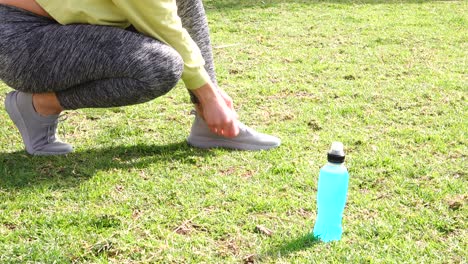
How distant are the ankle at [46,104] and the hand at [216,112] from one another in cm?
55

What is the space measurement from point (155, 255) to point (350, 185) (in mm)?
828

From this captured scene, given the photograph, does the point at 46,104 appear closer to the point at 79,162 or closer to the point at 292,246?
the point at 79,162

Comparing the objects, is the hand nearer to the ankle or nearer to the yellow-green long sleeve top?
the yellow-green long sleeve top

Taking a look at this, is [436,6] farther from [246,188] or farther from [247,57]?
[246,188]

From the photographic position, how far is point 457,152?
2783 millimetres

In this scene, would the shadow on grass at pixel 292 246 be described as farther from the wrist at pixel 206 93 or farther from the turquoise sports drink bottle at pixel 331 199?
the wrist at pixel 206 93

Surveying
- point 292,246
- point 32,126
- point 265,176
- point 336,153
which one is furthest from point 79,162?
point 336,153

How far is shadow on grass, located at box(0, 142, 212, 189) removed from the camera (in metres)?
2.49

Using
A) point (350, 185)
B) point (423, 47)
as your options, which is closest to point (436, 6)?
point (423, 47)

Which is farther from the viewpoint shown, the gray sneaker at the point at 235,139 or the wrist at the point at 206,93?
the gray sneaker at the point at 235,139

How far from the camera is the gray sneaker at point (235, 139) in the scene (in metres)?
2.79

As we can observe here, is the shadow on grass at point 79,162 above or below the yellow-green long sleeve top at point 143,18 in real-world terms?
below

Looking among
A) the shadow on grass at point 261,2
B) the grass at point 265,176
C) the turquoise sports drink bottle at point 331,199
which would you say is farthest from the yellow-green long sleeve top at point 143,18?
the shadow on grass at point 261,2

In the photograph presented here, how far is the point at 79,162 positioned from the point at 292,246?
1.05 meters
